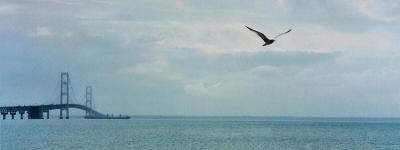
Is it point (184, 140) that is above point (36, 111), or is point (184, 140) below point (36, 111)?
below

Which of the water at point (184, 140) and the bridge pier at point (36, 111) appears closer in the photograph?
the water at point (184, 140)

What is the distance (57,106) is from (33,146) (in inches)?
5067

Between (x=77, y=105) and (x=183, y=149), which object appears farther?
(x=77, y=105)

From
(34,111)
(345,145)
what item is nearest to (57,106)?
(34,111)

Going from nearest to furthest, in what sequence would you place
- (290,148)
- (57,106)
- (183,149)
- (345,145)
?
(183,149) < (290,148) < (345,145) < (57,106)

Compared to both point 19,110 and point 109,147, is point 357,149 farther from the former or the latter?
point 19,110

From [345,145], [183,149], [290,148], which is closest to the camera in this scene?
[183,149]

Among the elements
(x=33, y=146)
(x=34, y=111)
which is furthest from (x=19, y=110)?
(x=33, y=146)

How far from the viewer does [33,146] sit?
205 feet

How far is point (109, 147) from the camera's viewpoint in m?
63.8

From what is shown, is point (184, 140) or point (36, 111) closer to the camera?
point (184, 140)

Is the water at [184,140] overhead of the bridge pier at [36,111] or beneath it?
beneath

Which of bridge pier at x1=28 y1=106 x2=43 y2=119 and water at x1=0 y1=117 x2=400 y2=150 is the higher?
bridge pier at x1=28 y1=106 x2=43 y2=119

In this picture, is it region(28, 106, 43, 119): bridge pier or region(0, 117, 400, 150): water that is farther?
region(28, 106, 43, 119): bridge pier
